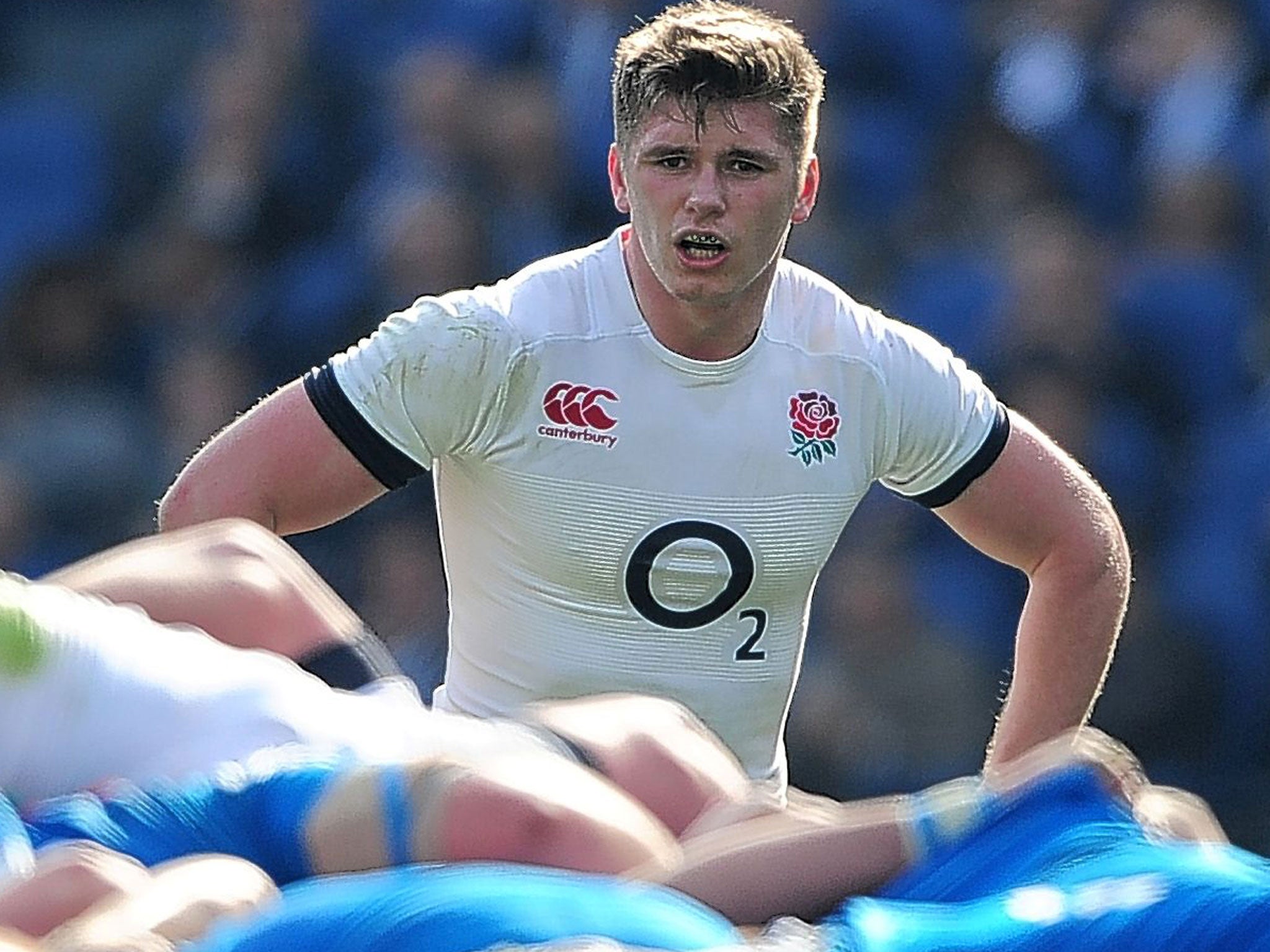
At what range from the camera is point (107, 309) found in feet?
21.1

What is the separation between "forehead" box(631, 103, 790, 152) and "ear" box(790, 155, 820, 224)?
0.12 m

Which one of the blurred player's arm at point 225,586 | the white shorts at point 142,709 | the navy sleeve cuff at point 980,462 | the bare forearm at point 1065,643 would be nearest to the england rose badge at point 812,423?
the navy sleeve cuff at point 980,462

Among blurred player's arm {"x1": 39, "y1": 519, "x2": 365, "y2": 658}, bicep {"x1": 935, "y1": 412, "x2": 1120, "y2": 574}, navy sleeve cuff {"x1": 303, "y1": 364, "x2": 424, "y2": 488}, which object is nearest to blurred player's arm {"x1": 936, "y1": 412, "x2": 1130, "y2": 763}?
bicep {"x1": 935, "y1": 412, "x2": 1120, "y2": 574}

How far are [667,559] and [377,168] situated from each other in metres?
2.71

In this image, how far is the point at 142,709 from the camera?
9.49 ft

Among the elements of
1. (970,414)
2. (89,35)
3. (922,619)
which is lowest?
(922,619)

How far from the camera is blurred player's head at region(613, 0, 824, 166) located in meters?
3.59

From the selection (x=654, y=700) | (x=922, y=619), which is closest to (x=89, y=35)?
(x=922, y=619)

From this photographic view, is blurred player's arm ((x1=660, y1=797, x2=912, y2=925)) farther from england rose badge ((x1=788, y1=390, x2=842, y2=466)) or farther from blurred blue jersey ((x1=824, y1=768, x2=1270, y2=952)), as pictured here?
england rose badge ((x1=788, y1=390, x2=842, y2=466))

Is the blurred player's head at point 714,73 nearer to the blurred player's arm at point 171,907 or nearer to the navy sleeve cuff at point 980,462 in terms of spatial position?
the navy sleeve cuff at point 980,462

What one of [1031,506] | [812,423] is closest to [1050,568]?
[1031,506]

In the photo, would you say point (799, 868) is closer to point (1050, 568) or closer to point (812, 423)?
point (812, 423)

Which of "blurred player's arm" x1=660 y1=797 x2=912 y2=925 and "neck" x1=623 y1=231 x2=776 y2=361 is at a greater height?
"neck" x1=623 y1=231 x2=776 y2=361

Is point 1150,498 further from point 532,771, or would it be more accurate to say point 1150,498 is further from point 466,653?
point 532,771
